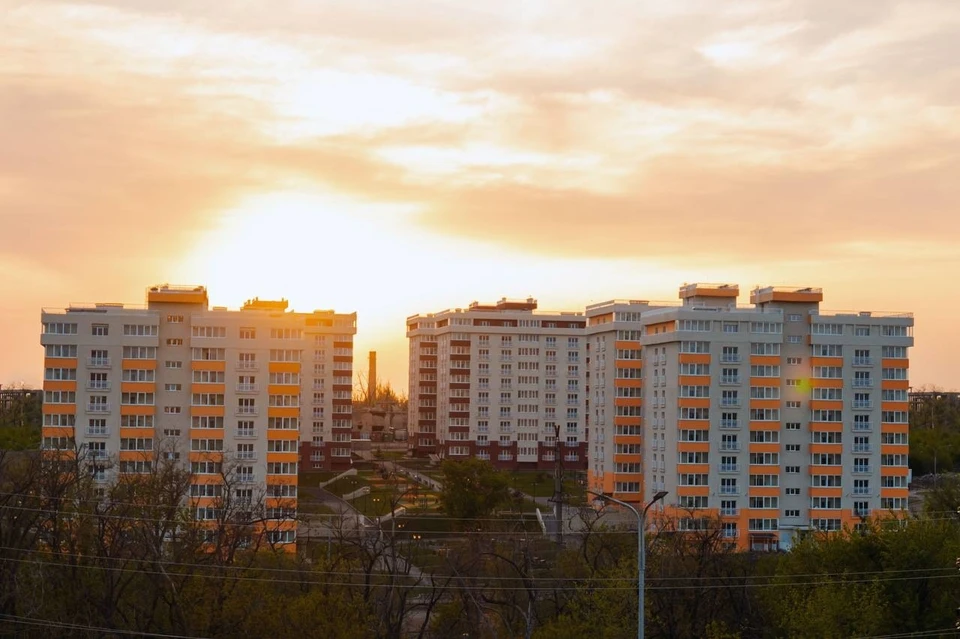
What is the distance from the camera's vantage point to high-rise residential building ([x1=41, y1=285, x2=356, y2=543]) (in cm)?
7231

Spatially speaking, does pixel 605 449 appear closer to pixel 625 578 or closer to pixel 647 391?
pixel 647 391

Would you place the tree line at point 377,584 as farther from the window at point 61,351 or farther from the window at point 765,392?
the window at point 765,392

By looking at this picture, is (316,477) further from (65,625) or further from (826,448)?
(65,625)

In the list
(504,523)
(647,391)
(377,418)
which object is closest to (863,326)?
(647,391)

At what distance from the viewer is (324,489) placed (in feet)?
323

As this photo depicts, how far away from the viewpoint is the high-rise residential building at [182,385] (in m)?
72.3

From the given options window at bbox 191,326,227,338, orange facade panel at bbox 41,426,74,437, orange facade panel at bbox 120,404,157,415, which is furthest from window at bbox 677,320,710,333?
orange facade panel at bbox 41,426,74,437

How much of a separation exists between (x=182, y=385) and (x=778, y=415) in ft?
127

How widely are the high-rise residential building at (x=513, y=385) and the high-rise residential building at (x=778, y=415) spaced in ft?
148

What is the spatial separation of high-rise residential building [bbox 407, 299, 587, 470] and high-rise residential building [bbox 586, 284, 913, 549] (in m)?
45.2

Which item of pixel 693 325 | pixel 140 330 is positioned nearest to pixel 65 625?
pixel 140 330

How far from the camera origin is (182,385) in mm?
73562

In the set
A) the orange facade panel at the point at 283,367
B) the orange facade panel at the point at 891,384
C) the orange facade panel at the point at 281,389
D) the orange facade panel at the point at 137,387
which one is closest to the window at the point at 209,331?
the orange facade panel at the point at 283,367

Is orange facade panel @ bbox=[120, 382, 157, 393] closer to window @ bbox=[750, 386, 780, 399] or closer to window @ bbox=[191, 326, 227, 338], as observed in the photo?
window @ bbox=[191, 326, 227, 338]
